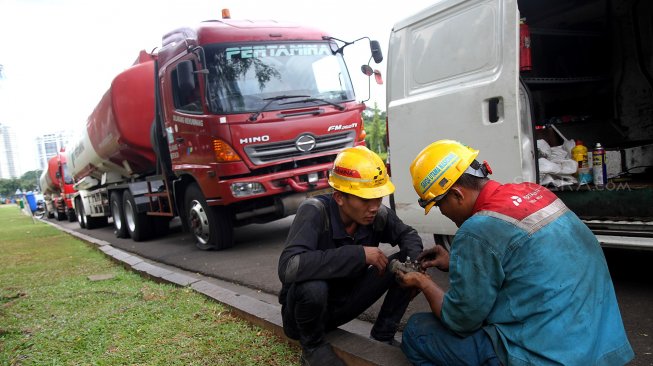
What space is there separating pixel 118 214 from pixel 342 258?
927cm

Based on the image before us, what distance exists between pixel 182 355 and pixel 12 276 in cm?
464

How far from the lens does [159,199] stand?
8.18 metres

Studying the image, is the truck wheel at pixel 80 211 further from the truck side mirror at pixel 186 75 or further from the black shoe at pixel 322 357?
the black shoe at pixel 322 357

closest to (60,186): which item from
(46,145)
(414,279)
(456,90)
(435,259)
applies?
(456,90)

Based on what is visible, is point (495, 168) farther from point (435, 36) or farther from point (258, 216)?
point (258, 216)

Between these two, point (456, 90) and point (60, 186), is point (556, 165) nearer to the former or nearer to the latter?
point (456, 90)

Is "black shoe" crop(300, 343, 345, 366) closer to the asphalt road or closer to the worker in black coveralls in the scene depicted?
the worker in black coveralls

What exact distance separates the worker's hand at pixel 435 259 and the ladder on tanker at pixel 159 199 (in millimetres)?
6001

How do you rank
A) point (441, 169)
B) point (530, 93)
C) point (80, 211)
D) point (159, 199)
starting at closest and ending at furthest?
1. point (441, 169)
2. point (530, 93)
3. point (159, 199)
4. point (80, 211)

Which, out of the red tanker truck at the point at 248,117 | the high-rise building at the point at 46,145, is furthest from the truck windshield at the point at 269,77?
the high-rise building at the point at 46,145

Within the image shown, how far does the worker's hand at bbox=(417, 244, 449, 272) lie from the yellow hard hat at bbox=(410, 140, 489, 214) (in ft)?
1.73

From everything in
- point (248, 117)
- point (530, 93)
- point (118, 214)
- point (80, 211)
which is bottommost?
point (80, 211)

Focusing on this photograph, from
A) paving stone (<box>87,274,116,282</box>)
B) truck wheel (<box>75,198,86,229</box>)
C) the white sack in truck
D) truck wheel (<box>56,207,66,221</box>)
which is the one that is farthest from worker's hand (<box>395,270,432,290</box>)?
truck wheel (<box>56,207,66,221</box>)

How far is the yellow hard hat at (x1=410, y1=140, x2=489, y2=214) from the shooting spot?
1790mm
